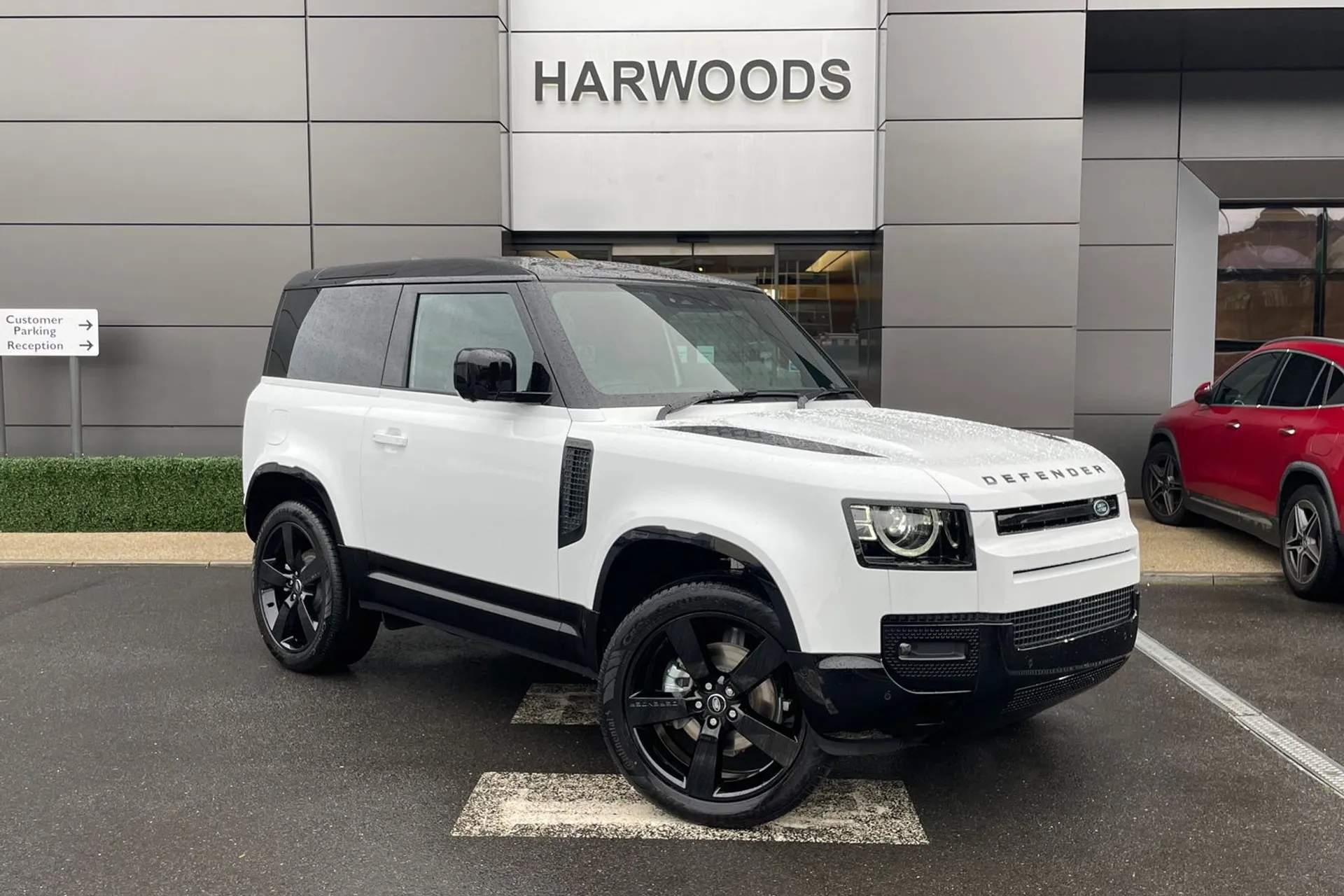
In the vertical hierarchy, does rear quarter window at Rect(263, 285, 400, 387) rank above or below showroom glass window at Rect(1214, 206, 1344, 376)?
below

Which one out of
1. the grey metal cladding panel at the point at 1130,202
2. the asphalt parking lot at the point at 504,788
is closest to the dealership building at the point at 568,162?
the grey metal cladding panel at the point at 1130,202

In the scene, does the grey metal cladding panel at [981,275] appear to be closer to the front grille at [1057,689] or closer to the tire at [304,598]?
the tire at [304,598]

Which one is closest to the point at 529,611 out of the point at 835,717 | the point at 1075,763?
the point at 835,717

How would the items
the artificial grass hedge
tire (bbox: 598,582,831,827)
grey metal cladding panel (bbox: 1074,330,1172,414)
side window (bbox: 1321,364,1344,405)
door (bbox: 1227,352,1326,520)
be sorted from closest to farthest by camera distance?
tire (bbox: 598,582,831,827) < side window (bbox: 1321,364,1344,405) < door (bbox: 1227,352,1326,520) < the artificial grass hedge < grey metal cladding panel (bbox: 1074,330,1172,414)

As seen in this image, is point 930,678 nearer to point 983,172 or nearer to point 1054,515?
point 1054,515

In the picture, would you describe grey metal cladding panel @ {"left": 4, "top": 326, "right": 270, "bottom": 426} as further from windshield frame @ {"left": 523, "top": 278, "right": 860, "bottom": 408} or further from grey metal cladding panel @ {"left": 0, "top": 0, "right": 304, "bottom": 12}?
windshield frame @ {"left": 523, "top": 278, "right": 860, "bottom": 408}

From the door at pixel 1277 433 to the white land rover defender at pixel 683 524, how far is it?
4345 millimetres

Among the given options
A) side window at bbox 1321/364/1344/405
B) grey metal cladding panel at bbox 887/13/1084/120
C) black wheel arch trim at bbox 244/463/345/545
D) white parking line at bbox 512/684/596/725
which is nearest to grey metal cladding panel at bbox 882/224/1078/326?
grey metal cladding panel at bbox 887/13/1084/120

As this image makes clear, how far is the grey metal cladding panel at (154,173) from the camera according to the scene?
432 inches

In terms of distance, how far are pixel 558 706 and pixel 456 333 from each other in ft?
5.89

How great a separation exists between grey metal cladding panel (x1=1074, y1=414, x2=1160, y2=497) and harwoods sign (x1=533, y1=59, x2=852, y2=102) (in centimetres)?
454

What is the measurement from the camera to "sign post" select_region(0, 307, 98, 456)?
34.7 feet

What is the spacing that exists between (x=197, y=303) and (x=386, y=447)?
7296 millimetres

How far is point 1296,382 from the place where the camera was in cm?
795
